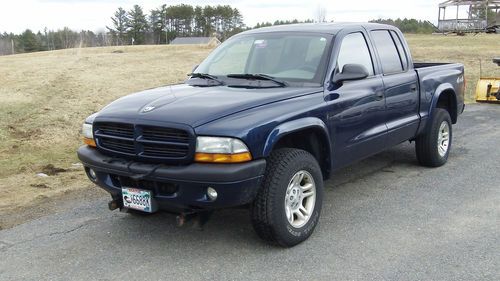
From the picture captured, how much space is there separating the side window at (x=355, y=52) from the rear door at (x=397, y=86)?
0.23 m

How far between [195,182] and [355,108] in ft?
6.41

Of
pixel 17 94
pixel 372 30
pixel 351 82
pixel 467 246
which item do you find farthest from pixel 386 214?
pixel 17 94

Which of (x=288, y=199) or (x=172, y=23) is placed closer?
(x=288, y=199)

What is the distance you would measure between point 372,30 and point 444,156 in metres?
2.10

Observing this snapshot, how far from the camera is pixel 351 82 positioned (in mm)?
5031

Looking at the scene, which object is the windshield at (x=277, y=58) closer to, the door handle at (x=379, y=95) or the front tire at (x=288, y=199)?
the door handle at (x=379, y=95)

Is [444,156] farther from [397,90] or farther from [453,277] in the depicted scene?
[453,277]

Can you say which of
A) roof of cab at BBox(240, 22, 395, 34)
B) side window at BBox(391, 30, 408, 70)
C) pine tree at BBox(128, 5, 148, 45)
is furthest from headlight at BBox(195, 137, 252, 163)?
pine tree at BBox(128, 5, 148, 45)

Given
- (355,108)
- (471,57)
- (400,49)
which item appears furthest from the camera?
(471,57)

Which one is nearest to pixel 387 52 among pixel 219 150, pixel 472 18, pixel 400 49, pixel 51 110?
pixel 400 49

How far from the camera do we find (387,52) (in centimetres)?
595

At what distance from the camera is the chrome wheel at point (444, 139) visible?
6.79m

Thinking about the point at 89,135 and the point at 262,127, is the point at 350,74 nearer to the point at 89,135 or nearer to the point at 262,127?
the point at 262,127

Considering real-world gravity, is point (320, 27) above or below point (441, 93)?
above
